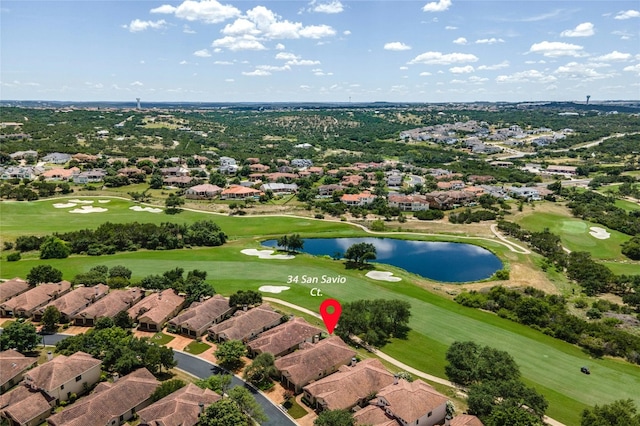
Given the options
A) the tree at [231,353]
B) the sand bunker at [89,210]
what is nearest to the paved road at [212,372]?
the tree at [231,353]

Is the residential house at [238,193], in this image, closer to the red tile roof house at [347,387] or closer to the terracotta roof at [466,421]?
the red tile roof house at [347,387]

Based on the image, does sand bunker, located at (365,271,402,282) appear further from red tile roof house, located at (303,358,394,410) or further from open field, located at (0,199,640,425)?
red tile roof house, located at (303,358,394,410)

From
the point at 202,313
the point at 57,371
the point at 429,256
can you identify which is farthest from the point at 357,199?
the point at 57,371

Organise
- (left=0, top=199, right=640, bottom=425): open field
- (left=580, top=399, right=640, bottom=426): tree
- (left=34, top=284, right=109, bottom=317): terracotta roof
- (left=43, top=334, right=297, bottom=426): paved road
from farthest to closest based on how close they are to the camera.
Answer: (left=34, top=284, right=109, bottom=317): terracotta roof
(left=0, top=199, right=640, bottom=425): open field
(left=43, top=334, right=297, bottom=426): paved road
(left=580, top=399, right=640, bottom=426): tree

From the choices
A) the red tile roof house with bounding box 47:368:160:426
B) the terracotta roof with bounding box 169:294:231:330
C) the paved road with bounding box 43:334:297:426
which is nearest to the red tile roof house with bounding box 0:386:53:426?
the red tile roof house with bounding box 47:368:160:426

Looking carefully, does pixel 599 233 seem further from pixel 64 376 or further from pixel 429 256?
pixel 64 376

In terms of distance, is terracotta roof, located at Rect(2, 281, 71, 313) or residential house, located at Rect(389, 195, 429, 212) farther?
residential house, located at Rect(389, 195, 429, 212)

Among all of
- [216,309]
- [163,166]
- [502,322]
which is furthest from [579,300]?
[163,166]
